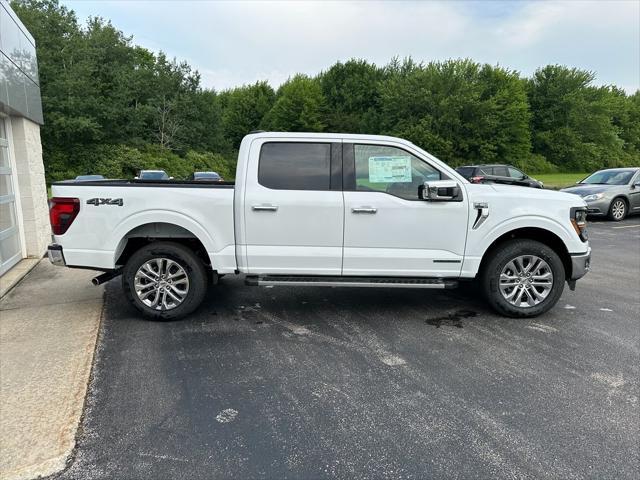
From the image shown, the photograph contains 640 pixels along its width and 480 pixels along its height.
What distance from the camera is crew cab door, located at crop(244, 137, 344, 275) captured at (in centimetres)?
480

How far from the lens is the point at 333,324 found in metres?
4.95

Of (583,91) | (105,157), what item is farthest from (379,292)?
(583,91)

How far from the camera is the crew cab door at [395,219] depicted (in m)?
4.84

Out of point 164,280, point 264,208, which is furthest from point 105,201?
point 264,208

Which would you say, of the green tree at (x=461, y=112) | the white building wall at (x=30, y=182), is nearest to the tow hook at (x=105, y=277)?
the white building wall at (x=30, y=182)

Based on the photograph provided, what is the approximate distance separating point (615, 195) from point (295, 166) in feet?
41.5

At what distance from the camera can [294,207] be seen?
4.79 metres

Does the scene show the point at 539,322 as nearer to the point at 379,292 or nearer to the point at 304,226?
the point at 379,292

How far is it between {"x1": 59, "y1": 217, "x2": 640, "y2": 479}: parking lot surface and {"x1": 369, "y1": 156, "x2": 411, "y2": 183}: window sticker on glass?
1.55 m

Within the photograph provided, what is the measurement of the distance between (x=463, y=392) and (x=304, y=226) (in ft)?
7.38

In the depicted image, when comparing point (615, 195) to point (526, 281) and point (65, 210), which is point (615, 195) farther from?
point (65, 210)

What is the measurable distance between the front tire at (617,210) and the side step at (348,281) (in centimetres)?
1145

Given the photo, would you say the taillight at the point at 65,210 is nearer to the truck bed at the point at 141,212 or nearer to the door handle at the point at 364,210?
the truck bed at the point at 141,212

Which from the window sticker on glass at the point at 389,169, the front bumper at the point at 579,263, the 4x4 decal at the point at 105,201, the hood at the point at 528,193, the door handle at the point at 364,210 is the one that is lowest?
the front bumper at the point at 579,263
